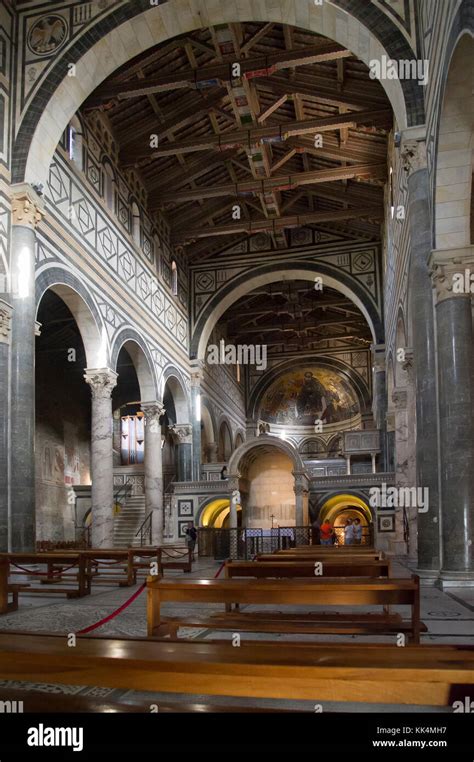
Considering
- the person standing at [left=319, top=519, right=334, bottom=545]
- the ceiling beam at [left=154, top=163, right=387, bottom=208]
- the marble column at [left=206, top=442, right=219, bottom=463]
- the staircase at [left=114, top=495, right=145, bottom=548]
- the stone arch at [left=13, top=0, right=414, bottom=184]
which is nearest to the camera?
the stone arch at [left=13, top=0, right=414, bottom=184]

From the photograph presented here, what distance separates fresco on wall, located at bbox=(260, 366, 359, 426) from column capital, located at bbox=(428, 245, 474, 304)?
32.6 m

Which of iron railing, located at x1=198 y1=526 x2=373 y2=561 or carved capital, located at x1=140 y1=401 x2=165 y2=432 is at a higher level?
carved capital, located at x1=140 y1=401 x2=165 y2=432

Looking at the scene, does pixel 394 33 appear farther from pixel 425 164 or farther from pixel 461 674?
pixel 461 674

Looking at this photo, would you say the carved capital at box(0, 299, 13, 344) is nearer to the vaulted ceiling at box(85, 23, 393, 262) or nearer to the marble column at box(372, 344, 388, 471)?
the vaulted ceiling at box(85, 23, 393, 262)

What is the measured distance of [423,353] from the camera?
1152 cm

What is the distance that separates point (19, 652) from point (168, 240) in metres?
25.6

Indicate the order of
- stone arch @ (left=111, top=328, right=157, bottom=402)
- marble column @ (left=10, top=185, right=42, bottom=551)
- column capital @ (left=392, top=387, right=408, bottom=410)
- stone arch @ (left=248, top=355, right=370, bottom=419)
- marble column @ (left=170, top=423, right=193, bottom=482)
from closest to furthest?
marble column @ (left=10, top=185, right=42, bottom=551) < column capital @ (left=392, top=387, right=408, bottom=410) < stone arch @ (left=111, top=328, right=157, bottom=402) < marble column @ (left=170, top=423, right=193, bottom=482) < stone arch @ (left=248, top=355, right=370, bottom=419)

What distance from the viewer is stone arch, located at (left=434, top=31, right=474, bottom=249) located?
10.1 m

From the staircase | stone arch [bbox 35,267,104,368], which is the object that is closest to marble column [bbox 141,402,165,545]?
the staircase

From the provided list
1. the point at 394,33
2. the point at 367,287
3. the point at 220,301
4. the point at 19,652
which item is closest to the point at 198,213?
the point at 220,301

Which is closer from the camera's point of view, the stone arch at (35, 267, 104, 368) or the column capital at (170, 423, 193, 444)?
the stone arch at (35, 267, 104, 368)

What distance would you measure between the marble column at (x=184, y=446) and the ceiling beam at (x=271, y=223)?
298 inches

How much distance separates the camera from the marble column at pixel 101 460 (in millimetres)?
18875

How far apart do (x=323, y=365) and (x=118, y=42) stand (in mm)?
29975
